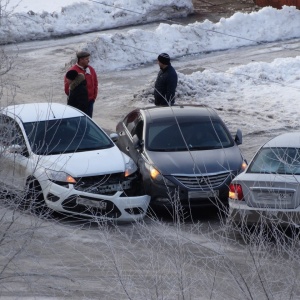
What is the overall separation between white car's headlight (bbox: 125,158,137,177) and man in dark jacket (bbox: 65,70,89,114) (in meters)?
2.91

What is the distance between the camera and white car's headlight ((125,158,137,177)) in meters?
13.6

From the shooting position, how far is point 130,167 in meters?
13.7

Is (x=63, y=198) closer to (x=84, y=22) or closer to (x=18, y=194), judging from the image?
(x=18, y=194)

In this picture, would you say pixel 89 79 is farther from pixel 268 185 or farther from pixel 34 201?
pixel 34 201

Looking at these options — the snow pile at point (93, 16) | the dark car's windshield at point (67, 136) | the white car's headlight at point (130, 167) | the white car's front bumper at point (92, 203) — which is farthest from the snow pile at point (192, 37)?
the white car's front bumper at point (92, 203)

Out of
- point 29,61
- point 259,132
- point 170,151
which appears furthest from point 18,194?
point 29,61

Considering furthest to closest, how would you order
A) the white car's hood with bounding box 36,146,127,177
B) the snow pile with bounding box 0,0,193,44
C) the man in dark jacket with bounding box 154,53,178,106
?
1. the snow pile with bounding box 0,0,193,44
2. the man in dark jacket with bounding box 154,53,178,106
3. the white car's hood with bounding box 36,146,127,177

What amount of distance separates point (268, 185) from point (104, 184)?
Result: 8.34ft

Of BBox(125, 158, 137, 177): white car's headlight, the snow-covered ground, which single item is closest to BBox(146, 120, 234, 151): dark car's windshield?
BBox(125, 158, 137, 177): white car's headlight

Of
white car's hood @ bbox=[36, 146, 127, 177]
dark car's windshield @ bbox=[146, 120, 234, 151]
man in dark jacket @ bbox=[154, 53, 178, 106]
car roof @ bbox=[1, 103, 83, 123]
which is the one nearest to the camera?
white car's hood @ bbox=[36, 146, 127, 177]

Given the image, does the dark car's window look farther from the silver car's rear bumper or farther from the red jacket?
the red jacket

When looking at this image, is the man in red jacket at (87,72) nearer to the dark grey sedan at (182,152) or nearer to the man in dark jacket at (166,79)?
the man in dark jacket at (166,79)

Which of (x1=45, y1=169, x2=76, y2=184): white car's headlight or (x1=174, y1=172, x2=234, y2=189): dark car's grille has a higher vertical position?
(x1=45, y1=169, x2=76, y2=184): white car's headlight

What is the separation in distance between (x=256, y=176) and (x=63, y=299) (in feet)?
12.9
